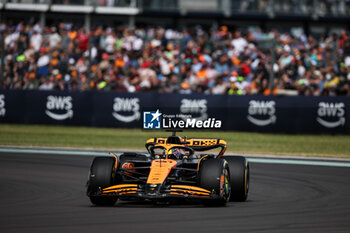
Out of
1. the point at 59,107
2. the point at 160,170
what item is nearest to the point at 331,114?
the point at 59,107

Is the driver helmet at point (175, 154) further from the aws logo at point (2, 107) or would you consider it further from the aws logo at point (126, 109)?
the aws logo at point (2, 107)

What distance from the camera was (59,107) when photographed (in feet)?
74.2

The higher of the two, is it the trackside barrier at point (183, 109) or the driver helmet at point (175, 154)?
the driver helmet at point (175, 154)

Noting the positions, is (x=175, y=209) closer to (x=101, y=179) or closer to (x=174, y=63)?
(x=101, y=179)

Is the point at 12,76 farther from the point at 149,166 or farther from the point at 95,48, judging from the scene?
the point at 149,166

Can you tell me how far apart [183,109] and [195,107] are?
39 centimetres

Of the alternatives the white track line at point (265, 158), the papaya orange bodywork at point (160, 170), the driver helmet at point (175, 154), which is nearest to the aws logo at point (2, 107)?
the white track line at point (265, 158)

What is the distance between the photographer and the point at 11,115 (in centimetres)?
2292

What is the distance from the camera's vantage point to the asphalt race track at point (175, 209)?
285 inches

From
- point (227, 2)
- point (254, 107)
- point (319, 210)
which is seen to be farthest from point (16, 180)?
point (227, 2)

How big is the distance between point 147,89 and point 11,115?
422 centimetres

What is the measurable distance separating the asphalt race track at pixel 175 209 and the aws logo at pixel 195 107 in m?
8.60

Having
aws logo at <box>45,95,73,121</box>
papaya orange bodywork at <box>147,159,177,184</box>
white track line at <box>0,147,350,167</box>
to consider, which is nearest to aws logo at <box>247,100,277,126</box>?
white track line at <box>0,147,350,167</box>

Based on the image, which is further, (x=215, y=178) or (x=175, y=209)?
(x=215, y=178)
